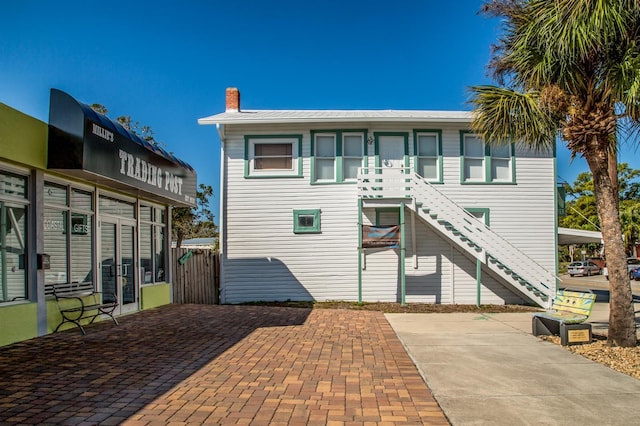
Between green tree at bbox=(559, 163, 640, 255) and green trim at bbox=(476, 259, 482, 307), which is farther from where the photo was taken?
green tree at bbox=(559, 163, 640, 255)

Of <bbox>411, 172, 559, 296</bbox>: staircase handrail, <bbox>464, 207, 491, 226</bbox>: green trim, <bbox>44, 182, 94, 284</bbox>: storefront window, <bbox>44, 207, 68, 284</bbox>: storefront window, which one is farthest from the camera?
<bbox>464, 207, 491, 226</bbox>: green trim

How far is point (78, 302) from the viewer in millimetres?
10164

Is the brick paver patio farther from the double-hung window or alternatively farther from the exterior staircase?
the double-hung window

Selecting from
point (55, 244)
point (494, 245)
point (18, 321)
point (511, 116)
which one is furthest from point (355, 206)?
point (18, 321)

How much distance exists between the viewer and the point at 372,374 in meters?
6.68

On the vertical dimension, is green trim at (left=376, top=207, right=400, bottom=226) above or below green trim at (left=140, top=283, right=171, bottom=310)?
above

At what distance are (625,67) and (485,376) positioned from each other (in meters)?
5.38

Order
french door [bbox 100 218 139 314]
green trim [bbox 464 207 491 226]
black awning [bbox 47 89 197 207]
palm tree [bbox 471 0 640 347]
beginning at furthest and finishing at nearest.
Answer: green trim [bbox 464 207 491 226], french door [bbox 100 218 139 314], black awning [bbox 47 89 197 207], palm tree [bbox 471 0 640 347]

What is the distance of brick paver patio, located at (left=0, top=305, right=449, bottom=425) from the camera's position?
199 inches

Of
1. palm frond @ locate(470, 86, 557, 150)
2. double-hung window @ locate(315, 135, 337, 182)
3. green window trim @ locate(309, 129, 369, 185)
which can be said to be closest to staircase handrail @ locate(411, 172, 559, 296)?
green window trim @ locate(309, 129, 369, 185)

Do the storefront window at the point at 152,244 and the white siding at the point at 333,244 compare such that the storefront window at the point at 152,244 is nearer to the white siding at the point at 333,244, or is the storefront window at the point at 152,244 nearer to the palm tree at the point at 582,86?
the white siding at the point at 333,244

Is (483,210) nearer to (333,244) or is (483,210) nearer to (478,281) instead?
(478,281)

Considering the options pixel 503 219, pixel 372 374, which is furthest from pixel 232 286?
pixel 372 374

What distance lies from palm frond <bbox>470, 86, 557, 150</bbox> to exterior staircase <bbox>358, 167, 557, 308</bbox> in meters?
5.07
